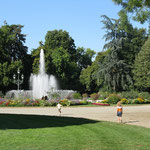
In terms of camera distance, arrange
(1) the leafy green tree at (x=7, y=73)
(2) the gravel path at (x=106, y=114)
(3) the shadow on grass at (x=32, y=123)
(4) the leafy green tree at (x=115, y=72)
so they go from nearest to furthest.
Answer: (3) the shadow on grass at (x=32, y=123)
(2) the gravel path at (x=106, y=114)
(4) the leafy green tree at (x=115, y=72)
(1) the leafy green tree at (x=7, y=73)

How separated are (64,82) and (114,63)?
48.1 feet

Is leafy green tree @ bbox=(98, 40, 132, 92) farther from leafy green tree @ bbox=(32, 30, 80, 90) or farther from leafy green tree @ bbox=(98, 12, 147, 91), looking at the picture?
leafy green tree @ bbox=(32, 30, 80, 90)

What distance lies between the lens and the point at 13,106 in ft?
107

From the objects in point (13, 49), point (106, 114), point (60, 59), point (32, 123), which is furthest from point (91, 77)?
point (32, 123)

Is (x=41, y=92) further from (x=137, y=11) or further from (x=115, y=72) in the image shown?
(x=137, y=11)

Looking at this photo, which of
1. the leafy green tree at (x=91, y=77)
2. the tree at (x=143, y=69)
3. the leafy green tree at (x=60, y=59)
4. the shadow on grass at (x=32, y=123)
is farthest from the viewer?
the leafy green tree at (x=91, y=77)

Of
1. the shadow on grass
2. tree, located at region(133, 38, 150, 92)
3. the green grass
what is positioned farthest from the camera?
tree, located at region(133, 38, 150, 92)

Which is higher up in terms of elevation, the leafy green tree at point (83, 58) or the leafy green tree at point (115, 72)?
the leafy green tree at point (83, 58)

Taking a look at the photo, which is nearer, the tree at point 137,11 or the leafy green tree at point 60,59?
the tree at point 137,11

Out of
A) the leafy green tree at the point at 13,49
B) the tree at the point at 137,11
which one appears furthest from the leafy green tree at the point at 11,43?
the tree at the point at 137,11

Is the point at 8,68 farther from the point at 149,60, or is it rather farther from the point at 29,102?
the point at 149,60

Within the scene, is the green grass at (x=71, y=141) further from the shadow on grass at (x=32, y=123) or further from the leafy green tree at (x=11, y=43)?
Result: the leafy green tree at (x=11, y=43)

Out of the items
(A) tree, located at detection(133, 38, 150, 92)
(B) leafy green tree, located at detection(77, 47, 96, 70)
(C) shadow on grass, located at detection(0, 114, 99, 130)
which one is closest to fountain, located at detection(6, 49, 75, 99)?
(A) tree, located at detection(133, 38, 150, 92)

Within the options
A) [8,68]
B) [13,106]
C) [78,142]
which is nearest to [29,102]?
[13,106]
